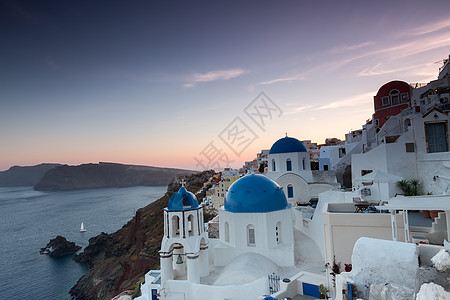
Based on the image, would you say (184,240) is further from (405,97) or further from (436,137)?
(405,97)

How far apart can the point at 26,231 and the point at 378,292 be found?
276ft

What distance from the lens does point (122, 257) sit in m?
42.3

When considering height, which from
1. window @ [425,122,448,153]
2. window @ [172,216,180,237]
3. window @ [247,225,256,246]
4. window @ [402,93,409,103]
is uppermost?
window @ [402,93,409,103]

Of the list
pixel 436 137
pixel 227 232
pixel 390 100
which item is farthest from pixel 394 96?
pixel 227 232

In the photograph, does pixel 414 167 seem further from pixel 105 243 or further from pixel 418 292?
pixel 105 243

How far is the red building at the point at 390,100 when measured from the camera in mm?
21656

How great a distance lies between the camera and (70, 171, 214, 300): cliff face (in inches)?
1238

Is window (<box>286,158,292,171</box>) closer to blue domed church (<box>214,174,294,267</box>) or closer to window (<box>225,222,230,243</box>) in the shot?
blue domed church (<box>214,174,294,267</box>)

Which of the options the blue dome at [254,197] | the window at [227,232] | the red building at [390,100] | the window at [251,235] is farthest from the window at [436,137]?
the window at [227,232]

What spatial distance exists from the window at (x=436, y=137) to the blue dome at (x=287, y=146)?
334 inches

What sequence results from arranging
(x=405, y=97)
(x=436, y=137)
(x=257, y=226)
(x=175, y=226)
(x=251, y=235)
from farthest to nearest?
1. (x=405, y=97)
2. (x=436, y=137)
3. (x=251, y=235)
4. (x=257, y=226)
5. (x=175, y=226)

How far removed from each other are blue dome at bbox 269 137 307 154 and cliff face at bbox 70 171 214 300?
62.1 ft

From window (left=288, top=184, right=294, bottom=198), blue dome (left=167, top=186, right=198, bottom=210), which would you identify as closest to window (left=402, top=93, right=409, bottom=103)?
window (left=288, top=184, right=294, bottom=198)

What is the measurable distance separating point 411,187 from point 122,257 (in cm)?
4172
